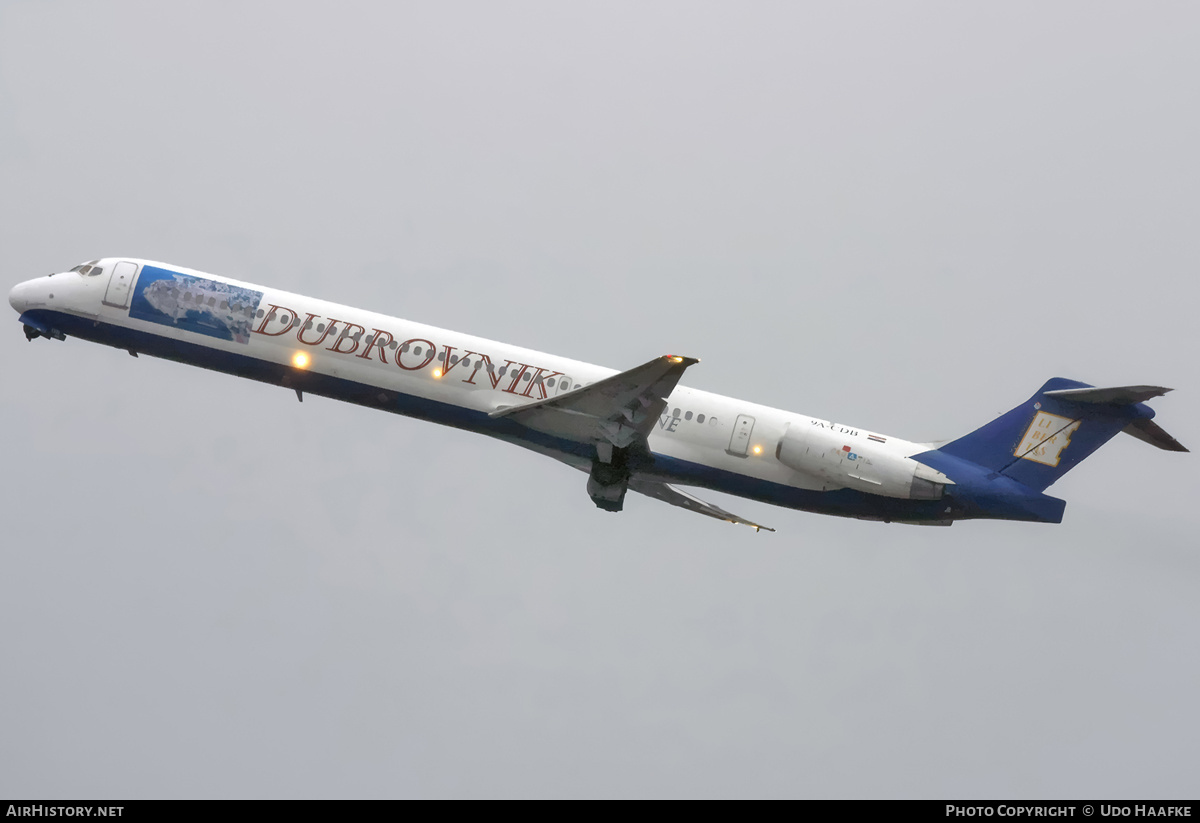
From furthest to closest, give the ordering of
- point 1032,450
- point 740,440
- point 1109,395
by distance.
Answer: point 740,440
point 1032,450
point 1109,395

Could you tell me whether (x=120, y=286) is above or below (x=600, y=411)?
above

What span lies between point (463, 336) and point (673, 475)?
20.8 feet

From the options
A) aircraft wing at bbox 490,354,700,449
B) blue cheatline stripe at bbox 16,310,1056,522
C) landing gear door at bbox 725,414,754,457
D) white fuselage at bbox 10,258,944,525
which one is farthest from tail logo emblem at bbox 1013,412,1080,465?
aircraft wing at bbox 490,354,700,449

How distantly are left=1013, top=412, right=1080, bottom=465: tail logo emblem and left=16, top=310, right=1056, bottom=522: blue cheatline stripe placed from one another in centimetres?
143

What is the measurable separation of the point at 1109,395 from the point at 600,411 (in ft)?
39.0

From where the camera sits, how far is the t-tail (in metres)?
31.3

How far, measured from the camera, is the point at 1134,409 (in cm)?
3070

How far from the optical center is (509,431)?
32438 millimetres

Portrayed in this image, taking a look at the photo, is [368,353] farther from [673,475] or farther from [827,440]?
[827,440]

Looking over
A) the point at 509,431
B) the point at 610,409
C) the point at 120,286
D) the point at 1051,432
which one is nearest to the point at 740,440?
the point at 610,409

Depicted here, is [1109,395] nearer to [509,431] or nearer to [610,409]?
[610,409]
